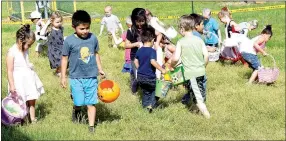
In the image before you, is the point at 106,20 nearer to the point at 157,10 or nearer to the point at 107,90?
the point at 107,90

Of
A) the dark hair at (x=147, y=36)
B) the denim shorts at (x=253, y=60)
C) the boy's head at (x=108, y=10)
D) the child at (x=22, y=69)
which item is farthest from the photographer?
the boy's head at (x=108, y=10)

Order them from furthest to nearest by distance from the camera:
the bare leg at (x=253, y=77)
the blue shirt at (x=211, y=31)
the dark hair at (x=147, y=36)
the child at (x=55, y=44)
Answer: the blue shirt at (x=211, y=31) < the child at (x=55, y=44) < the bare leg at (x=253, y=77) < the dark hair at (x=147, y=36)

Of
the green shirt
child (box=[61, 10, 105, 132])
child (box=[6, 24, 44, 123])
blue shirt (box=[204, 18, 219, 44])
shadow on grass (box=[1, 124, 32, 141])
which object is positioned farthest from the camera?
blue shirt (box=[204, 18, 219, 44])

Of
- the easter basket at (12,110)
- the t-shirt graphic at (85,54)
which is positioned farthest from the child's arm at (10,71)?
the t-shirt graphic at (85,54)

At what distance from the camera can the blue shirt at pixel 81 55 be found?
6359 mm

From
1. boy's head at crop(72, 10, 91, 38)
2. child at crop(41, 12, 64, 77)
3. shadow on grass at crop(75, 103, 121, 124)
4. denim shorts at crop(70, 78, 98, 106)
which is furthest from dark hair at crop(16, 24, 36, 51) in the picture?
child at crop(41, 12, 64, 77)

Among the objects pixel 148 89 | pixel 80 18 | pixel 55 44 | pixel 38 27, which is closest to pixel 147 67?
pixel 148 89

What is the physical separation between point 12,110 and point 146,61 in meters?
2.19

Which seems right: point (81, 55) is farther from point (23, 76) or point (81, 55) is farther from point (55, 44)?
point (55, 44)

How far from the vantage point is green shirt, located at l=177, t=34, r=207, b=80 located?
7055 millimetres

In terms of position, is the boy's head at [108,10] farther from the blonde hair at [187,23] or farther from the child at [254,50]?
the blonde hair at [187,23]

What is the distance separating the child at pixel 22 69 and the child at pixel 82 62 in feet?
2.19

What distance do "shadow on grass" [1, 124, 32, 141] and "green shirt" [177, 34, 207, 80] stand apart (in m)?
2.62

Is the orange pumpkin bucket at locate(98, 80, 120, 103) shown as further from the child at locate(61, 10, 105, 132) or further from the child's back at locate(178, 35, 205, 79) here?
the child's back at locate(178, 35, 205, 79)
